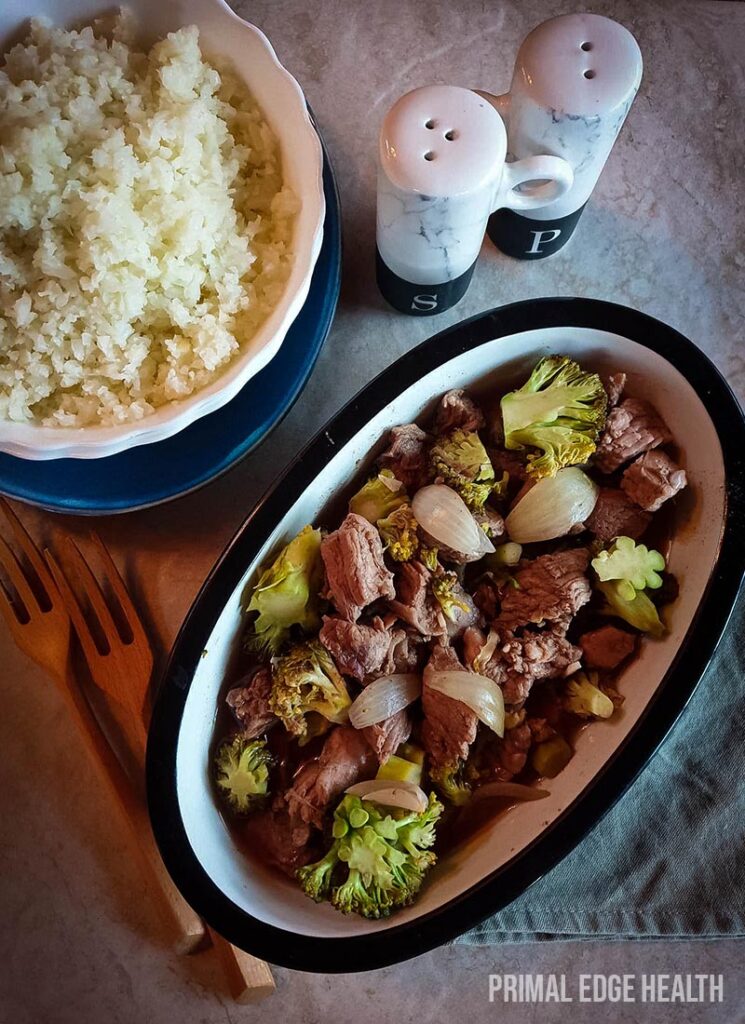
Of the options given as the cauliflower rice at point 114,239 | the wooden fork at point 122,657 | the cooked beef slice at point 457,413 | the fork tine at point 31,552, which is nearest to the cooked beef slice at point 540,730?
the cooked beef slice at point 457,413

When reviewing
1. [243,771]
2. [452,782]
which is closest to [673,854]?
[452,782]

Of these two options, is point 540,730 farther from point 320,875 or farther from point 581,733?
point 320,875

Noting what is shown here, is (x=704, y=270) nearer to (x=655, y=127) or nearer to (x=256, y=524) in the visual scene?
(x=655, y=127)

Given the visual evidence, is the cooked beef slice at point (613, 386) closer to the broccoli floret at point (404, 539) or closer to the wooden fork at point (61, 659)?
the broccoli floret at point (404, 539)

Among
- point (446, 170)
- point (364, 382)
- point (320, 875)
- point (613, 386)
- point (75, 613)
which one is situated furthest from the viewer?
point (364, 382)

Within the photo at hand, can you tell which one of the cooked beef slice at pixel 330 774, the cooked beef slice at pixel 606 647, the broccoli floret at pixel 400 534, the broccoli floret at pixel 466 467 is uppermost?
the broccoli floret at pixel 466 467
